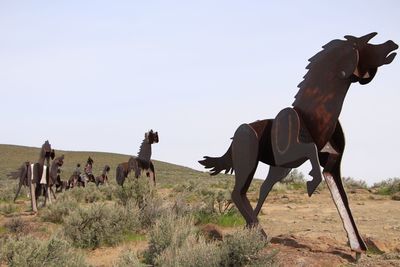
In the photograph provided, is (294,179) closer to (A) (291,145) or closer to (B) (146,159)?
(B) (146,159)

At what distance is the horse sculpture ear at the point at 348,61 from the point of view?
6.56 meters

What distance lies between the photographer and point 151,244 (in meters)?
7.38

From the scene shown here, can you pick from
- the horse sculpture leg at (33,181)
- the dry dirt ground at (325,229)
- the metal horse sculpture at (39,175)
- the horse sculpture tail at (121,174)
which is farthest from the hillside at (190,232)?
the horse sculpture tail at (121,174)

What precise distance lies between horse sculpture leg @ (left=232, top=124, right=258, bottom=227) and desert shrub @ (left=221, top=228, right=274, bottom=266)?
170 cm

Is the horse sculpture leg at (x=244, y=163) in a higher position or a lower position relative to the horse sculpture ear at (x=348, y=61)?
lower

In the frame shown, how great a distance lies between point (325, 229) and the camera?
34.5 feet

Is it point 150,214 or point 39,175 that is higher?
point 39,175

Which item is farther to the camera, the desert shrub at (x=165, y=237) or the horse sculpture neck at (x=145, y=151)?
the horse sculpture neck at (x=145, y=151)

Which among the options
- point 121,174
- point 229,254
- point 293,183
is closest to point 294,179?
point 293,183

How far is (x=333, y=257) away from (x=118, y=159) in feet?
226

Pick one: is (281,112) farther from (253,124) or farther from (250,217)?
(250,217)

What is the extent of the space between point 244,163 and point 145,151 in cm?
909

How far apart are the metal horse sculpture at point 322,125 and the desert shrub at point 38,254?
111 inches

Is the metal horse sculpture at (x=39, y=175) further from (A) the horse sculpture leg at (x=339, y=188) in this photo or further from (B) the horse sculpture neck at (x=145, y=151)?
(A) the horse sculpture leg at (x=339, y=188)
